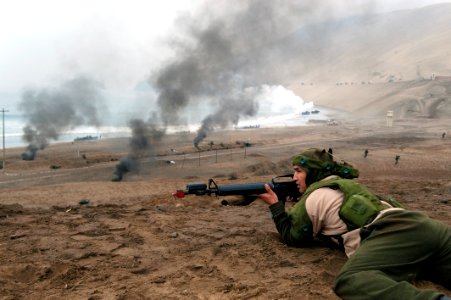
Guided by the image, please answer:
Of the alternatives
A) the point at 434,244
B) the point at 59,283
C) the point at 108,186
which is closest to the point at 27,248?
the point at 59,283

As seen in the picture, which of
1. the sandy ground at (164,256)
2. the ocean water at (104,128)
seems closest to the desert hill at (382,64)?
the ocean water at (104,128)

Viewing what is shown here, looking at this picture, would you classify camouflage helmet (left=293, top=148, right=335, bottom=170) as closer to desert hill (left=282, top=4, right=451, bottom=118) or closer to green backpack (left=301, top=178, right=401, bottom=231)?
green backpack (left=301, top=178, right=401, bottom=231)

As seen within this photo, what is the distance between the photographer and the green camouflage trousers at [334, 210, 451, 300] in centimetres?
335

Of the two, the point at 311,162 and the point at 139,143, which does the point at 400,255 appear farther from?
the point at 139,143

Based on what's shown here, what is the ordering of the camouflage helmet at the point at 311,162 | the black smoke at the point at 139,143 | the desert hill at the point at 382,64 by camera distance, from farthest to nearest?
the desert hill at the point at 382,64 < the black smoke at the point at 139,143 < the camouflage helmet at the point at 311,162

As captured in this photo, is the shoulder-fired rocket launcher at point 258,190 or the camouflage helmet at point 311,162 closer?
the camouflage helmet at point 311,162

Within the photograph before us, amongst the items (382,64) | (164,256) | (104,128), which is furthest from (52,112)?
(382,64)

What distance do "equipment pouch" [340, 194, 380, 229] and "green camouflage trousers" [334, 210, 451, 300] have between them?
0.20m

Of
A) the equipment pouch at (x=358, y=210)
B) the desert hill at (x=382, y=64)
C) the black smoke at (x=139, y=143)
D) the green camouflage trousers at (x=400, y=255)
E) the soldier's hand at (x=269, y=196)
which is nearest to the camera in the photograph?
the green camouflage trousers at (x=400, y=255)

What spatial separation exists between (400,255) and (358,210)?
597 millimetres

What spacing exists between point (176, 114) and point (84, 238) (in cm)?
4096

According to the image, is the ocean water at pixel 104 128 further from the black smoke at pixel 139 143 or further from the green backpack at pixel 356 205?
the green backpack at pixel 356 205

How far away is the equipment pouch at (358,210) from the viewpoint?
3843mm

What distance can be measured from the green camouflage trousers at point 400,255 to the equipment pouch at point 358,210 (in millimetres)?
196
